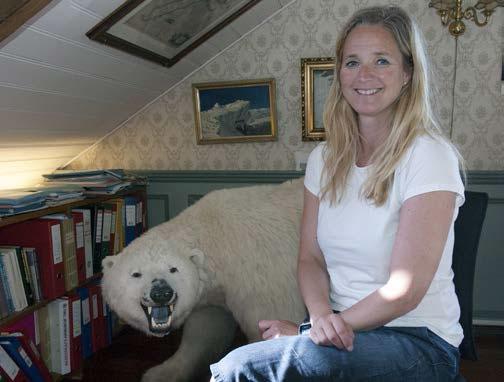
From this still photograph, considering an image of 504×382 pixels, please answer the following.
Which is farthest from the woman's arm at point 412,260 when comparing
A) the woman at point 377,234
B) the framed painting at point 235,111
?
the framed painting at point 235,111

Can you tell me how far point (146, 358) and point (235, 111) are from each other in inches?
54.8

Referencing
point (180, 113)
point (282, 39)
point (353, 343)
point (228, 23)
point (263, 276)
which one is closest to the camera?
point (353, 343)

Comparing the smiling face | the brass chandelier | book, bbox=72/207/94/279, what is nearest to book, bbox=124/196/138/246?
book, bbox=72/207/94/279

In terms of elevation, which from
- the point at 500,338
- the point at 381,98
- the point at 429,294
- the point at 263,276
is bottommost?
the point at 500,338

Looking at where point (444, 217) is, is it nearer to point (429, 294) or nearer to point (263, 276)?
point (429, 294)

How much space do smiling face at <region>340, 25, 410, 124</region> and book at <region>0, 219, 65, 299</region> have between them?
1.38 metres

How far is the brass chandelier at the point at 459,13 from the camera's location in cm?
244

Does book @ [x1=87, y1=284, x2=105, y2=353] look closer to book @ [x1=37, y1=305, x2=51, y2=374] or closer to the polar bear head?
book @ [x1=37, y1=305, x2=51, y2=374]

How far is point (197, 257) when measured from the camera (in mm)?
1938

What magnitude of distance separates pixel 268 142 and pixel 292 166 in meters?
0.19

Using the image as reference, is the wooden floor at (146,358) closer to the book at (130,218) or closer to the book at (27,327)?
the book at (27,327)

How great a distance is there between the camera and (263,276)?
1.90 metres

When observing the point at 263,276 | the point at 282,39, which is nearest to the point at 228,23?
the point at 282,39

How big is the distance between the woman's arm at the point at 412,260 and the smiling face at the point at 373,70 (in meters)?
0.29
